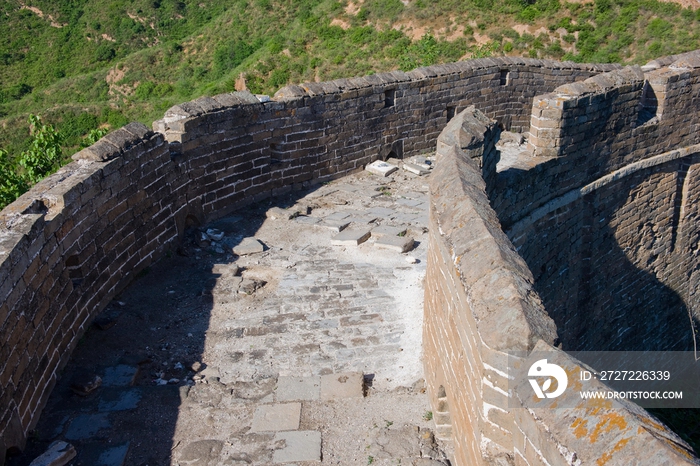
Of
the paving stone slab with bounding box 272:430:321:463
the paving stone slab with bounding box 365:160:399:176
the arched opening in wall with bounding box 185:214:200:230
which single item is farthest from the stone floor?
the paving stone slab with bounding box 365:160:399:176

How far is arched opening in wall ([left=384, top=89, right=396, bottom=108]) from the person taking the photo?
1120 cm

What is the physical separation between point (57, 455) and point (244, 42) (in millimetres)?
31324

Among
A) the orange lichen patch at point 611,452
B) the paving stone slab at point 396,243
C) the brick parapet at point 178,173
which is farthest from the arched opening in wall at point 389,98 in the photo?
the orange lichen patch at point 611,452

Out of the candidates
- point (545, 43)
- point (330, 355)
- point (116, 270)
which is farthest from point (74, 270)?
point (545, 43)

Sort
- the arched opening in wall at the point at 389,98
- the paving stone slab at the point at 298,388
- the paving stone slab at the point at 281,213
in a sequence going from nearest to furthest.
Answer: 1. the paving stone slab at the point at 298,388
2. the paving stone slab at the point at 281,213
3. the arched opening in wall at the point at 389,98

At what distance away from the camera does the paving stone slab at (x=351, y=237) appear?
8336 millimetres

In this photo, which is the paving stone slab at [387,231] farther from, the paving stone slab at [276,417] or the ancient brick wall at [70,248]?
the paving stone slab at [276,417]

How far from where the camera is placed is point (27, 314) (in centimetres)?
511

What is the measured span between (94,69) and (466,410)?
3887cm

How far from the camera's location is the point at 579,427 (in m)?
2.39

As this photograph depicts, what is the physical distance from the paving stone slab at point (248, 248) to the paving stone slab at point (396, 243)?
1.44m

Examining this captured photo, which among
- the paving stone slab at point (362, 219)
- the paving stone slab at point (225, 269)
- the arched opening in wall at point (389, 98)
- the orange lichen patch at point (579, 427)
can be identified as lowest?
the paving stone slab at point (362, 219)

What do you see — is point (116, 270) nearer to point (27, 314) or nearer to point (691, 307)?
point (27, 314)

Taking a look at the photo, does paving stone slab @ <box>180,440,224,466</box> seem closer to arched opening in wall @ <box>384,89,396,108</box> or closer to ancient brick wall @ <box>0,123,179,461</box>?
ancient brick wall @ <box>0,123,179,461</box>
